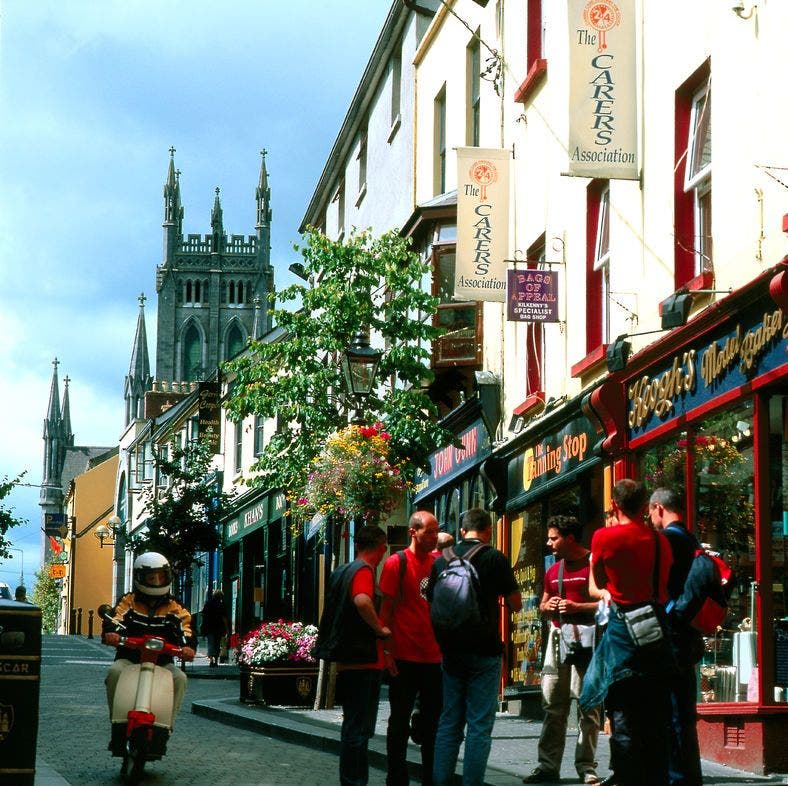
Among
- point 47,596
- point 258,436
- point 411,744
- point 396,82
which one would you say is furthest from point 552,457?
point 47,596

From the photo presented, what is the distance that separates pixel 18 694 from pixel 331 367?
13411 mm

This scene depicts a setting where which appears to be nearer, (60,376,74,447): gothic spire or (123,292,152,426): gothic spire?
(123,292,152,426): gothic spire

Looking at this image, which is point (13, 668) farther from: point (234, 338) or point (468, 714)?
point (234, 338)

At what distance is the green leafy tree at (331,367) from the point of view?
870 inches

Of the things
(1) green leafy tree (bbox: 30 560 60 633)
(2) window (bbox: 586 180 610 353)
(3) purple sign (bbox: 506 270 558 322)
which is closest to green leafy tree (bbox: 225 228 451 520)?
(3) purple sign (bbox: 506 270 558 322)

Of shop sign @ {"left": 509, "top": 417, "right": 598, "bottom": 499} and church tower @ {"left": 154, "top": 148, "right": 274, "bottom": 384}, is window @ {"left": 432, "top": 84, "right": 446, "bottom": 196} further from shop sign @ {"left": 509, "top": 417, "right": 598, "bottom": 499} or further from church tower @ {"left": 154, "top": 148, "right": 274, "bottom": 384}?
church tower @ {"left": 154, "top": 148, "right": 274, "bottom": 384}

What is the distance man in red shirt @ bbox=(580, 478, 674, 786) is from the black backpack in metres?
1.17

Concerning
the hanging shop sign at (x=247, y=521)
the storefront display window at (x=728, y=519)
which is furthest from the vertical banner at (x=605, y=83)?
the hanging shop sign at (x=247, y=521)

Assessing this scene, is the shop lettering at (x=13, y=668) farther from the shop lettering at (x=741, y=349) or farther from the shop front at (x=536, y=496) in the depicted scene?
the shop front at (x=536, y=496)

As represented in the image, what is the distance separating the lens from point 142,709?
11.2 m

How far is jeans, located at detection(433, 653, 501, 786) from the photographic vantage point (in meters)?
9.34

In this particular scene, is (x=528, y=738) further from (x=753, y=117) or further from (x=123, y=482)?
(x=123, y=482)

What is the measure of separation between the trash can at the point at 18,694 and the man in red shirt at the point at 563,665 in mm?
3284

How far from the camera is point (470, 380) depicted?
929 inches
